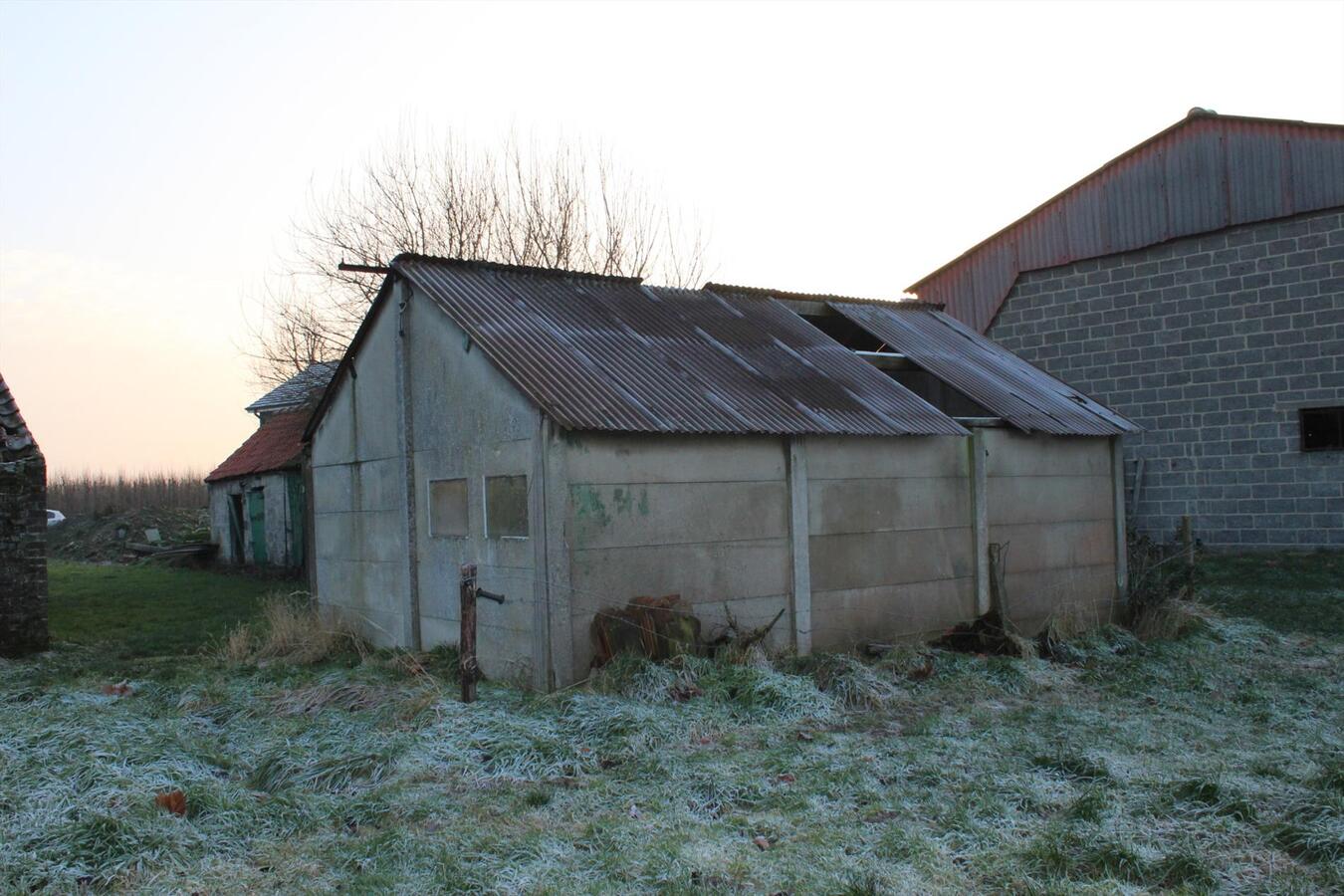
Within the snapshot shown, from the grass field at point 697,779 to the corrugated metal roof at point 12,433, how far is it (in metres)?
3.97

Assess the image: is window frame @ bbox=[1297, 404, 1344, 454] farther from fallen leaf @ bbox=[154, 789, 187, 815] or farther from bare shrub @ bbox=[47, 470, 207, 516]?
bare shrub @ bbox=[47, 470, 207, 516]

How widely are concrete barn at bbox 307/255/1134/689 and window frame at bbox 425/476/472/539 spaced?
4cm

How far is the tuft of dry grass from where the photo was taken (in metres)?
12.5

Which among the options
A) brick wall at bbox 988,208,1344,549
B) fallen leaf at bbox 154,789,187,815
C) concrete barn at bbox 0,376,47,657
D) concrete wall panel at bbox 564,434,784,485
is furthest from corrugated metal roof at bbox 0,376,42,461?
brick wall at bbox 988,208,1344,549

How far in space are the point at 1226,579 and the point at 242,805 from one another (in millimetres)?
14742

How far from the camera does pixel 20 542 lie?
14266 millimetres

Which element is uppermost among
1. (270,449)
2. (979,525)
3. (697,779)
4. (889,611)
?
(270,449)

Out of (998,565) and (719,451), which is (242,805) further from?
(998,565)

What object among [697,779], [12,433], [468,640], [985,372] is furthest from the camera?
[985,372]

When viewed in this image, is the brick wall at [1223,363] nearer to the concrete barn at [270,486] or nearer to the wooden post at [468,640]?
the wooden post at [468,640]

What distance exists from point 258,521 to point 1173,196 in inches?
824

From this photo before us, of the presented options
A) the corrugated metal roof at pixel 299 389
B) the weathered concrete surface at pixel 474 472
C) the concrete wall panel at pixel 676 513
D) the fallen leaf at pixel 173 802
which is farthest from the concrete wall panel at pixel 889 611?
the corrugated metal roof at pixel 299 389

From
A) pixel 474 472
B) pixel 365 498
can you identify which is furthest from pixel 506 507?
pixel 365 498

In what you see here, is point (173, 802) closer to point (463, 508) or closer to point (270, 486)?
point (463, 508)
